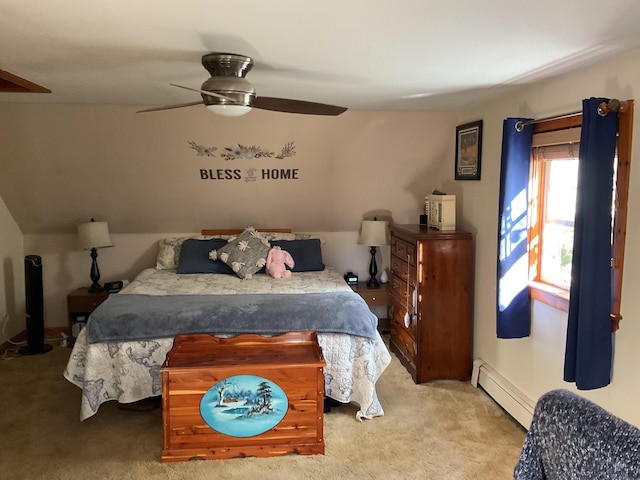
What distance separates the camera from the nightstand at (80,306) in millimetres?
4484

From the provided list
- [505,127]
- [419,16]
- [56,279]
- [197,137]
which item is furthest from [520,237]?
[56,279]

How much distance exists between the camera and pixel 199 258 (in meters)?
4.41

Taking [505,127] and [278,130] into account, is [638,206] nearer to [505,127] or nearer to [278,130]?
[505,127]

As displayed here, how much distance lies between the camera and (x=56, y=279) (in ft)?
15.9

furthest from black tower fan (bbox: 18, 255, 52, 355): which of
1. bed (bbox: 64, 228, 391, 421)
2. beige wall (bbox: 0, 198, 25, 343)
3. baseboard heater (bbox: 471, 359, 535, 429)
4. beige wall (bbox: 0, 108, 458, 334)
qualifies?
baseboard heater (bbox: 471, 359, 535, 429)

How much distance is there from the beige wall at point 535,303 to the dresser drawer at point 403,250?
0.47 metres

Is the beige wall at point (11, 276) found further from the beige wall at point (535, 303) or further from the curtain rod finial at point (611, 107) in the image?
the curtain rod finial at point (611, 107)

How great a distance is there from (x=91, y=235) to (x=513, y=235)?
340 centimetres

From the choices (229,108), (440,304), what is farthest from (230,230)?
(229,108)

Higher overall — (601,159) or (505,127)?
(505,127)

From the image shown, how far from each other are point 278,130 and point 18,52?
6.96 ft

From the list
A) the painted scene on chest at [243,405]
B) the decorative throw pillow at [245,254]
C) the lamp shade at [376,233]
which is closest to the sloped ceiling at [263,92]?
the lamp shade at [376,233]

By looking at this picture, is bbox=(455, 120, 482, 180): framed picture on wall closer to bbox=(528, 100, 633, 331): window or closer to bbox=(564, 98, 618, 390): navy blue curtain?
bbox=(528, 100, 633, 331): window

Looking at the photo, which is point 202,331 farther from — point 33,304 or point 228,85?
point 33,304
